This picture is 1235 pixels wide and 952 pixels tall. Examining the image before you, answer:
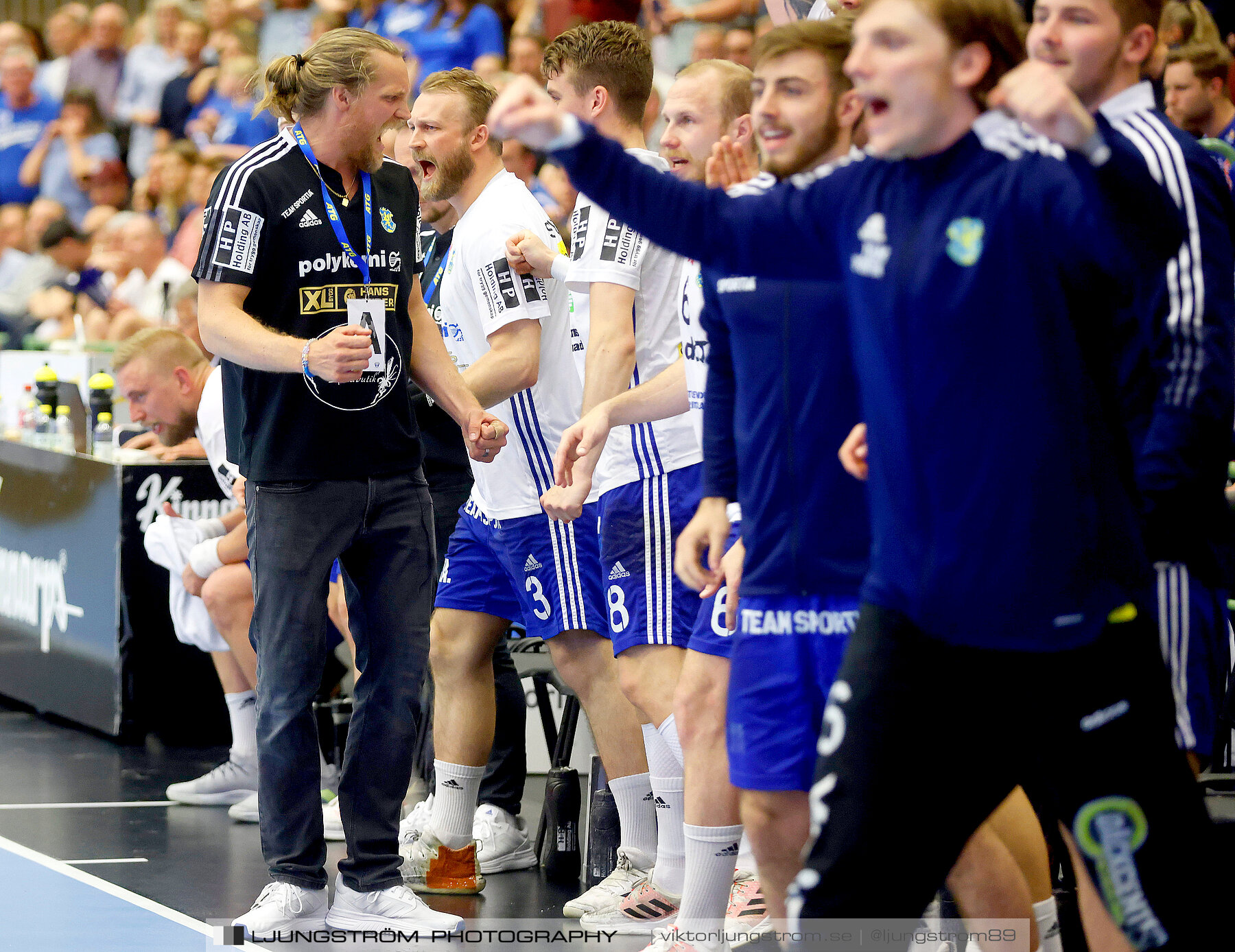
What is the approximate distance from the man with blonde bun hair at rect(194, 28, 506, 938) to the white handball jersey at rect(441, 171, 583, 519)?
0.46 metres

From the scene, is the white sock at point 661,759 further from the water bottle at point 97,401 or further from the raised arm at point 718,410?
the water bottle at point 97,401

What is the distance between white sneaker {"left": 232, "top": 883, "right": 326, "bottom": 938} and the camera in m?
4.01

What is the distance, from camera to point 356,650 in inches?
166

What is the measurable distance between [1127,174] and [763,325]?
2.77 feet

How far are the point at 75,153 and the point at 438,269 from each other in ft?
29.9

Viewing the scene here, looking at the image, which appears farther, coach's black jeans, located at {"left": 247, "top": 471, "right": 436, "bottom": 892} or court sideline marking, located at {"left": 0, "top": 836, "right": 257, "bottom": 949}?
court sideline marking, located at {"left": 0, "top": 836, "right": 257, "bottom": 949}

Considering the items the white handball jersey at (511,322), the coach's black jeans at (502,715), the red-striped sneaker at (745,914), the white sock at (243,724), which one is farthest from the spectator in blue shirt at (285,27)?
the red-striped sneaker at (745,914)

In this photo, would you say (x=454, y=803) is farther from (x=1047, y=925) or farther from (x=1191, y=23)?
(x=1191, y=23)

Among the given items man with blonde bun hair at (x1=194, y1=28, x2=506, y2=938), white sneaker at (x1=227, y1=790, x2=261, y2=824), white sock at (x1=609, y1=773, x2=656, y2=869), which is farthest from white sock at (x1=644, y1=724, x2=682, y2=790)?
white sneaker at (x1=227, y1=790, x2=261, y2=824)

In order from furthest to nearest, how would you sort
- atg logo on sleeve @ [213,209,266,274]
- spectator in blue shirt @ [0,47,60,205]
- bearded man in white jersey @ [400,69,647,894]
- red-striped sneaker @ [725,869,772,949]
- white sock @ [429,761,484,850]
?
1. spectator in blue shirt @ [0,47,60,205]
2. white sock @ [429,761,484,850]
3. bearded man in white jersey @ [400,69,647,894]
4. red-striped sneaker @ [725,869,772,949]
5. atg logo on sleeve @ [213,209,266,274]

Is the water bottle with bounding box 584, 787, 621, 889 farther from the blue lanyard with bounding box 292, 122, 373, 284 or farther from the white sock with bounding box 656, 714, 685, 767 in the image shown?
the blue lanyard with bounding box 292, 122, 373, 284

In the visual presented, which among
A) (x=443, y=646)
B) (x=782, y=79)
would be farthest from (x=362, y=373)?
Result: (x=782, y=79)

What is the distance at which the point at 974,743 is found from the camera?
2328mm

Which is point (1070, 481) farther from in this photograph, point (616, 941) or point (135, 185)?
point (135, 185)
